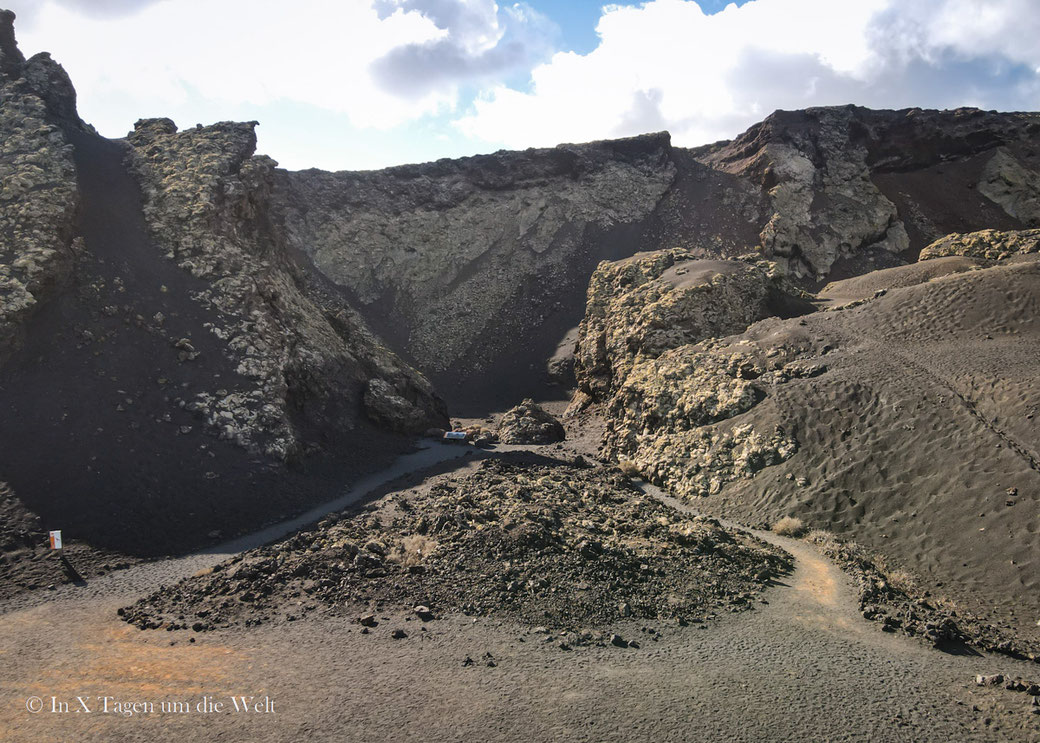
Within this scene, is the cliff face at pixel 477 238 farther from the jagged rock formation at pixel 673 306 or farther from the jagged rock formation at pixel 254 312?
the jagged rock formation at pixel 254 312

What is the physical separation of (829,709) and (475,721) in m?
4.99

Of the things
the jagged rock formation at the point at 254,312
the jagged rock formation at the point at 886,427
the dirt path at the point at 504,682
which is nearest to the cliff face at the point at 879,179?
the jagged rock formation at the point at 886,427

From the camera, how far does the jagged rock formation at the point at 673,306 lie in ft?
102

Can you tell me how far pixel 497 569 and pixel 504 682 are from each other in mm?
4132

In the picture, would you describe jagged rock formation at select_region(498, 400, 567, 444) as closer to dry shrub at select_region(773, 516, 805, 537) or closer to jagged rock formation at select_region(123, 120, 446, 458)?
jagged rock formation at select_region(123, 120, 446, 458)

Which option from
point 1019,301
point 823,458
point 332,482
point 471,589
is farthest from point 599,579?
point 1019,301

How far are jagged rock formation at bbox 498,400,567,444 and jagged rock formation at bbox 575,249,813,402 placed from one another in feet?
12.2

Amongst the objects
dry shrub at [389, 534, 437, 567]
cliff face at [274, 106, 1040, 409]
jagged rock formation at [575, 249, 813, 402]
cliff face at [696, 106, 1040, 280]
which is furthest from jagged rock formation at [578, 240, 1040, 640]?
cliff face at [696, 106, 1040, 280]

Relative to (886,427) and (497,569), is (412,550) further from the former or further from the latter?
(886,427)

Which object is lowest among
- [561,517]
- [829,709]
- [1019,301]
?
[829,709]

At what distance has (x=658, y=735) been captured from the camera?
28.8ft

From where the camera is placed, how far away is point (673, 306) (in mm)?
32062

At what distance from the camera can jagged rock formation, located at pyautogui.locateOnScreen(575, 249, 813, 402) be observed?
31.2 meters

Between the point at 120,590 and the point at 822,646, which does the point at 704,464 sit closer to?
the point at 822,646
